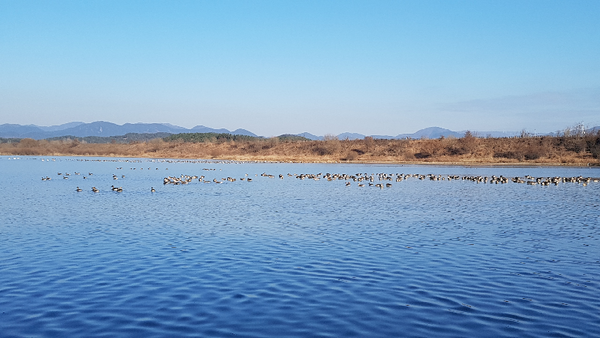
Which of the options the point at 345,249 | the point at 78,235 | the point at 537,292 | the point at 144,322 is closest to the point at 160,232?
the point at 78,235

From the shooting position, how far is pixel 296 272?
1324cm

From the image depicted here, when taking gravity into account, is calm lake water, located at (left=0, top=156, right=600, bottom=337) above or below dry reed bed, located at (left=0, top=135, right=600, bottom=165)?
below

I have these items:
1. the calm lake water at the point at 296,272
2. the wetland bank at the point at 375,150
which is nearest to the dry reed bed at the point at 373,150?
the wetland bank at the point at 375,150

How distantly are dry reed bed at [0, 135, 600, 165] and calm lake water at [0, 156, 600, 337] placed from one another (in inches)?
3049

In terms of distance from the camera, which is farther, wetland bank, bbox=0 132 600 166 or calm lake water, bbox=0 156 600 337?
wetland bank, bbox=0 132 600 166

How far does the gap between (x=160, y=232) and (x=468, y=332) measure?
43.7 ft

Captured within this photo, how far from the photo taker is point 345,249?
16.3 metres

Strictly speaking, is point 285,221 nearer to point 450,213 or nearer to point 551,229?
point 450,213

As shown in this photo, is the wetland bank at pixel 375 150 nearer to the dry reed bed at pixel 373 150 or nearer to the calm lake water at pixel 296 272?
the dry reed bed at pixel 373 150

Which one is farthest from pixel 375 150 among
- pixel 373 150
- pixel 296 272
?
pixel 296 272

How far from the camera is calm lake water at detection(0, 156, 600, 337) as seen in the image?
9.41 metres

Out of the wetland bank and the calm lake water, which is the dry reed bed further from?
the calm lake water

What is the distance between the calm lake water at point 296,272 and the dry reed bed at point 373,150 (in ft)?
254

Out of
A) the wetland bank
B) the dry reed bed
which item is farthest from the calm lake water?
the dry reed bed
